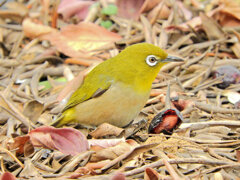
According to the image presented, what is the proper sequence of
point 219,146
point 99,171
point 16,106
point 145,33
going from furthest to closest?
point 145,33 < point 16,106 < point 219,146 < point 99,171

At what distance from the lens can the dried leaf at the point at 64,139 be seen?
11.0 feet

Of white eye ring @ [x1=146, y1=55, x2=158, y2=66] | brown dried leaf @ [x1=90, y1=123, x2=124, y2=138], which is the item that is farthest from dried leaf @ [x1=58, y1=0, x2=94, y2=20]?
brown dried leaf @ [x1=90, y1=123, x2=124, y2=138]

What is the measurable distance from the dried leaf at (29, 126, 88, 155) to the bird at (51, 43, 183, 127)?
72cm

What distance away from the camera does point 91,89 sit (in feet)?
14.0

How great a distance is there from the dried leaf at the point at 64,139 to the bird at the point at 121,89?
717mm

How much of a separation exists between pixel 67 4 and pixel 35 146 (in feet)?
12.3

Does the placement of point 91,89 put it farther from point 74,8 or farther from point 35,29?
point 74,8

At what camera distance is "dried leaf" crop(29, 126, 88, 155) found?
131 inches

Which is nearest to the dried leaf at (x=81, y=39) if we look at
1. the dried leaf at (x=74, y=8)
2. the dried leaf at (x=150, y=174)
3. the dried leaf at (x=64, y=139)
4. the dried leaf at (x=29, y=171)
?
the dried leaf at (x=74, y=8)

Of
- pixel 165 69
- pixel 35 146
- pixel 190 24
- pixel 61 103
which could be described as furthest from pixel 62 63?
pixel 35 146

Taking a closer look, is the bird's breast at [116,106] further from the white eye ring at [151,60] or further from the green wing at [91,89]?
the white eye ring at [151,60]

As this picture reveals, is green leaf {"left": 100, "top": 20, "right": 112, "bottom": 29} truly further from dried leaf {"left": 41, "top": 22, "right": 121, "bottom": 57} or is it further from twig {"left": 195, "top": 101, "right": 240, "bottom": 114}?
twig {"left": 195, "top": 101, "right": 240, "bottom": 114}

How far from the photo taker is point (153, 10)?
20.4 feet

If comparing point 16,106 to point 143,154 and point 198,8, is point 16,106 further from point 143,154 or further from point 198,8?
point 198,8
